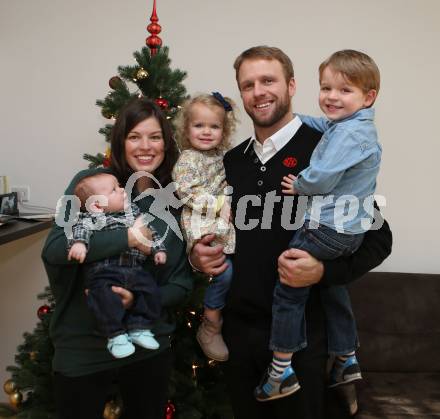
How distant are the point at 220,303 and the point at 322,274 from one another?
40cm

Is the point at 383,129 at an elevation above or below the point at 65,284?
above

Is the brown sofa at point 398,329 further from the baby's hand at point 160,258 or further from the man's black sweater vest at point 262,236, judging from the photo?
the baby's hand at point 160,258

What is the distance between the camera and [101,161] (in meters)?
2.08

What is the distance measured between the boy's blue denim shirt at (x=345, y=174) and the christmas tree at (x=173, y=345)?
0.87 meters

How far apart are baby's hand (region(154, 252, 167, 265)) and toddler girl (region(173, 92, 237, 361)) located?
166 millimetres

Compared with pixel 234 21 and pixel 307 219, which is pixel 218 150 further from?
pixel 234 21

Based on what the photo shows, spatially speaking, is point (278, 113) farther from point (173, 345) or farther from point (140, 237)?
point (173, 345)

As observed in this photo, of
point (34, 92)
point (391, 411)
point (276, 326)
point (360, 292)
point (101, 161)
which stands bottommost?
point (391, 411)

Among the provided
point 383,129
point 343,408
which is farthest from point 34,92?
point 343,408

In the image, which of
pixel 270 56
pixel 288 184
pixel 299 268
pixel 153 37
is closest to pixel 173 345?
pixel 299 268

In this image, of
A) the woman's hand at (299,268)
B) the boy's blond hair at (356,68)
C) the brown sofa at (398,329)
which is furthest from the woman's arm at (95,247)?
the brown sofa at (398,329)

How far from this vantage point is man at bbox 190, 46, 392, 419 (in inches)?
57.9

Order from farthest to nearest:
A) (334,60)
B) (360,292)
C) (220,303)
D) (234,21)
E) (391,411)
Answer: (234,21) < (360,292) < (391,411) < (220,303) < (334,60)

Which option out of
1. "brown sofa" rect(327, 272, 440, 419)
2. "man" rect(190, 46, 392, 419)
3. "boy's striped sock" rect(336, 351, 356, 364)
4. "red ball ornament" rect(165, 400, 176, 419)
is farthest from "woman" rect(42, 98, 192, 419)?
"brown sofa" rect(327, 272, 440, 419)
